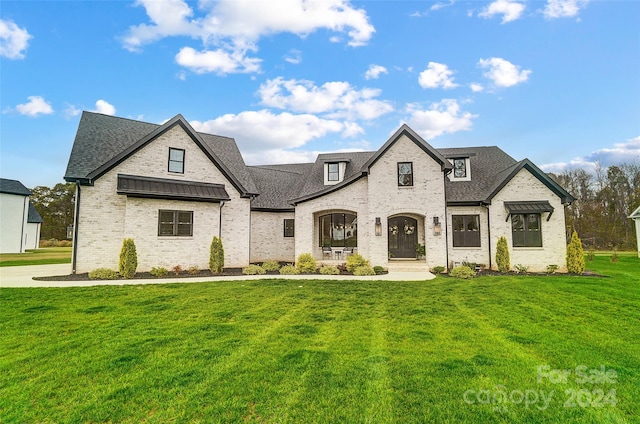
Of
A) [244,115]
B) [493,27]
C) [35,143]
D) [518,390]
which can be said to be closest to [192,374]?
[518,390]

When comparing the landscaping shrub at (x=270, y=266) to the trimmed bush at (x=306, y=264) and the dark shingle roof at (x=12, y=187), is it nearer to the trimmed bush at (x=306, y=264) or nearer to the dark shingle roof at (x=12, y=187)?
the trimmed bush at (x=306, y=264)

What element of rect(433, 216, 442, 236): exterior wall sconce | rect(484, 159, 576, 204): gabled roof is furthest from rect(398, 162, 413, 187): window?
rect(484, 159, 576, 204): gabled roof

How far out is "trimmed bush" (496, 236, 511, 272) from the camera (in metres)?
15.9

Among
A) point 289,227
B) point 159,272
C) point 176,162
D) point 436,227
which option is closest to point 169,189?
point 176,162

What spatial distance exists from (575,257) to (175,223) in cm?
2056

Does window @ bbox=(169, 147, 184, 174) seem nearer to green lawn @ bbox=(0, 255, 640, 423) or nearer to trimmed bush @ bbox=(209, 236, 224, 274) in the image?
trimmed bush @ bbox=(209, 236, 224, 274)

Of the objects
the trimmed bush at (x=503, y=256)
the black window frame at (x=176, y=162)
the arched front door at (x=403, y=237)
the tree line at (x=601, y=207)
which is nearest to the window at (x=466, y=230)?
the trimmed bush at (x=503, y=256)

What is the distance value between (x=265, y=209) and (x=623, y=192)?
47503mm

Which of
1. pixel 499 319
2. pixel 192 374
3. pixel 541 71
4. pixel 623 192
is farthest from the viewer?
pixel 623 192

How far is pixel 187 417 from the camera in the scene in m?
3.30

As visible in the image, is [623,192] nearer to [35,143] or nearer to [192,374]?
[192,374]

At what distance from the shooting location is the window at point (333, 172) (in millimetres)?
20734

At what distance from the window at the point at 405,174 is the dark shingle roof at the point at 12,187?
121 ft

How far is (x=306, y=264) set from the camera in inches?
640
